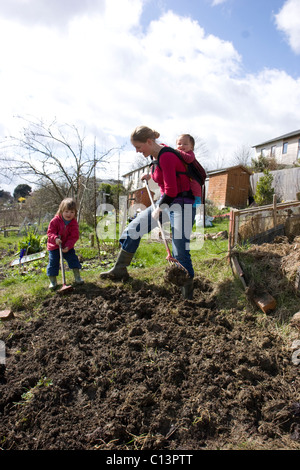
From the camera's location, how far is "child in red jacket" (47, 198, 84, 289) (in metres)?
4.23

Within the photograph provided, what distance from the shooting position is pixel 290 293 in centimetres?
329

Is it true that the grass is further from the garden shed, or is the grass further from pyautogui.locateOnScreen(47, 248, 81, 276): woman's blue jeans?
the garden shed

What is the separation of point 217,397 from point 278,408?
414 millimetres

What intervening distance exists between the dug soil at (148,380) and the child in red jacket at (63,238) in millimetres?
909

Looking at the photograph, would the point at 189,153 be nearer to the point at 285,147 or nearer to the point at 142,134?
the point at 142,134

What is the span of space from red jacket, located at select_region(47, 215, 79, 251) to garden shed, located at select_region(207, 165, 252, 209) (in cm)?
1765

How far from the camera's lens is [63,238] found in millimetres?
4426

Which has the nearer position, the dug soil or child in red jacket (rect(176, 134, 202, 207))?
the dug soil

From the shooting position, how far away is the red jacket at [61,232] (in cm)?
429

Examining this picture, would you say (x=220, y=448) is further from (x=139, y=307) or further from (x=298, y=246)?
(x=298, y=246)

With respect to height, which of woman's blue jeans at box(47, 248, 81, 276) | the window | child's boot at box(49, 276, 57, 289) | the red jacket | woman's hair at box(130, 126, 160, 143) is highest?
the window

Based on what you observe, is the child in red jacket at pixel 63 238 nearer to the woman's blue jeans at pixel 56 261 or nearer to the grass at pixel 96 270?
the woman's blue jeans at pixel 56 261

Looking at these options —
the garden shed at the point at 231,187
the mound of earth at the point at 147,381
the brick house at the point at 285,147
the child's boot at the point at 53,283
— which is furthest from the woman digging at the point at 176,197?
the brick house at the point at 285,147

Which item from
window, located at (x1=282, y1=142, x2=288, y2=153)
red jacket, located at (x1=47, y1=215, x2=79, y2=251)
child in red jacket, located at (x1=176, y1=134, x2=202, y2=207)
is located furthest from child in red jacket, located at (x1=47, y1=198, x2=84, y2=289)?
window, located at (x1=282, y1=142, x2=288, y2=153)
